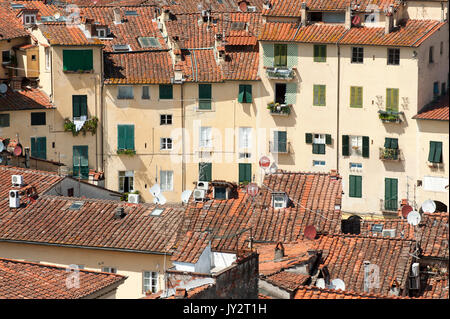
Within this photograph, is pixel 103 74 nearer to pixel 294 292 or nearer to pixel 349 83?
pixel 349 83

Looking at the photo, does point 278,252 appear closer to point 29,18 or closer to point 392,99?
point 392,99

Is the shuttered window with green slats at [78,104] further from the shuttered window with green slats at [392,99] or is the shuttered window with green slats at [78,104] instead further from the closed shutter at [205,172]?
the shuttered window with green slats at [392,99]

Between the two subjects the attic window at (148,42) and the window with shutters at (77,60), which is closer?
the window with shutters at (77,60)

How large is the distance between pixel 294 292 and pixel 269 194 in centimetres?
1752

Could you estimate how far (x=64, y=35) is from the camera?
8531cm

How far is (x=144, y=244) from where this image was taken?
5897 centimetres

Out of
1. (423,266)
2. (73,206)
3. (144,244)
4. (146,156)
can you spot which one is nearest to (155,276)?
(144,244)

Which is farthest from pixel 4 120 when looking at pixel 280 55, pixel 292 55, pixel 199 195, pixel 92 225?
pixel 92 225

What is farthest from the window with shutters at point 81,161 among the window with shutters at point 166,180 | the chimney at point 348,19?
the chimney at point 348,19

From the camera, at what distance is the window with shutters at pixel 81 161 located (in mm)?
86375

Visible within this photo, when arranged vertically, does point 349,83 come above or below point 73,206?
above

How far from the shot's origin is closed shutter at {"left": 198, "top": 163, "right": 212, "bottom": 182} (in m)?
87.4

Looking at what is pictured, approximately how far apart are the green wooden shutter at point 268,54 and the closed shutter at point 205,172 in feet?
25.7

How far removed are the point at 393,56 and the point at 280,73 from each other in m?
7.66
